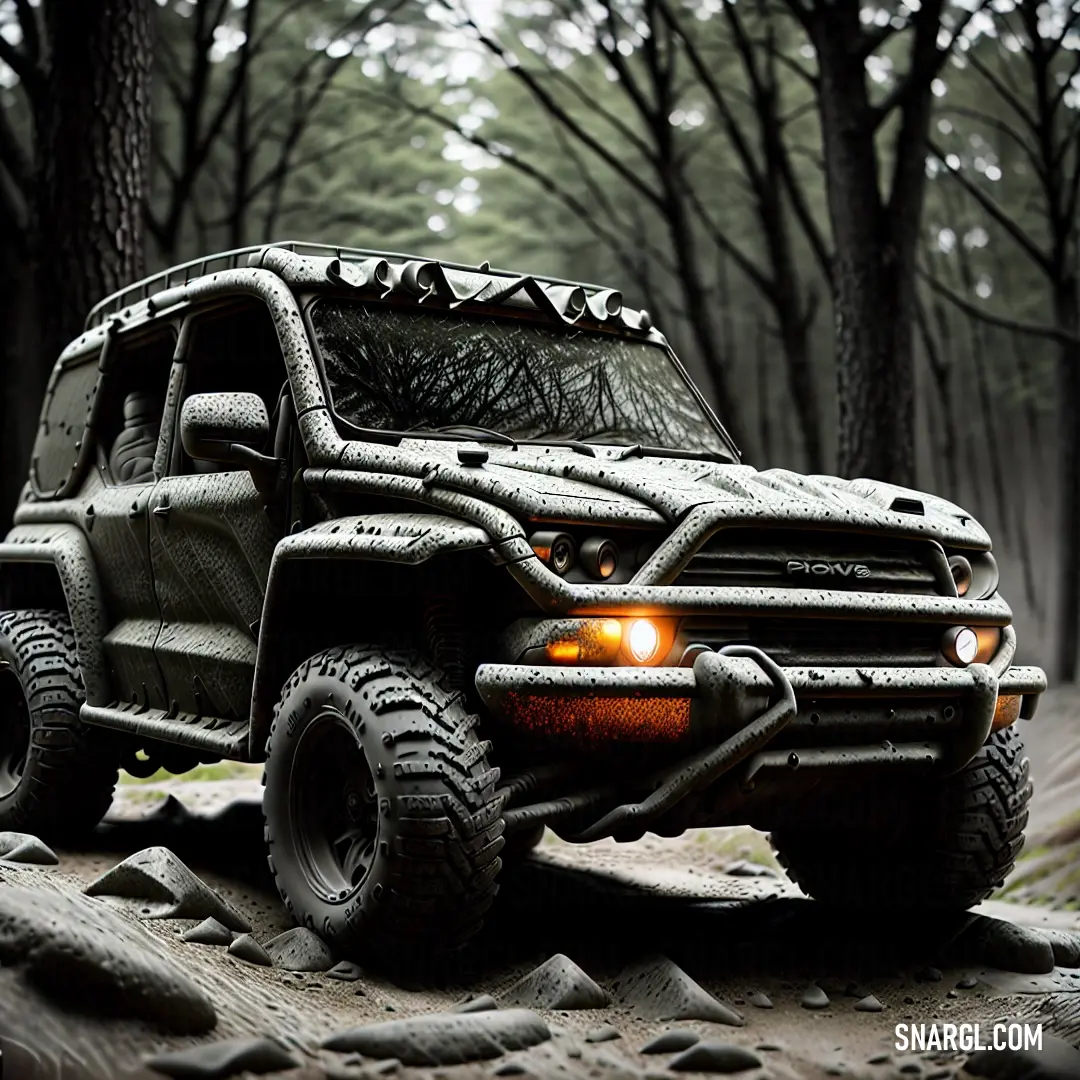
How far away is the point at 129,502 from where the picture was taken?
629 centimetres

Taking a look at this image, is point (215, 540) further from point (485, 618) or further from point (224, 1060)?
point (224, 1060)

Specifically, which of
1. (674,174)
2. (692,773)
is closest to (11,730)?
(692,773)

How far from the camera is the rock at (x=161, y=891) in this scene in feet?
16.3

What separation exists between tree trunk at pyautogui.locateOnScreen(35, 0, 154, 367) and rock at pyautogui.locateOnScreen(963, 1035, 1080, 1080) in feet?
24.0

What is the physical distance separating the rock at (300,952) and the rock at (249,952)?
0.04m

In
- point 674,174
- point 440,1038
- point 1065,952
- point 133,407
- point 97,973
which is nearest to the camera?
point 97,973

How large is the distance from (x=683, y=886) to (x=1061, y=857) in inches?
88.1

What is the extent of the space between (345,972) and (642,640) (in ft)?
4.68

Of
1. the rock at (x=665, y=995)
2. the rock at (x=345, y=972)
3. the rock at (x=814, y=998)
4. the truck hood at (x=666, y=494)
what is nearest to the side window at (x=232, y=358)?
the truck hood at (x=666, y=494)

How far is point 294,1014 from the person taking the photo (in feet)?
13.0

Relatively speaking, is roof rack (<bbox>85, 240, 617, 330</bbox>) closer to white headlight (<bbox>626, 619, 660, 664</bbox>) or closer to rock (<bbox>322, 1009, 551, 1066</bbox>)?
white headlight (<bbox>626, 619, 660, 664</bbox>)

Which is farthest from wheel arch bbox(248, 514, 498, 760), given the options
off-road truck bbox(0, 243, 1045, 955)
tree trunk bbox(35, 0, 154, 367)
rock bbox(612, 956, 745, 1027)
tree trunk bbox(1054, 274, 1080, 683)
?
tree trunk bbox(1054, 274, 1080, 683)

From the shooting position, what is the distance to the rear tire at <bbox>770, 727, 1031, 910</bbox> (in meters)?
5.19

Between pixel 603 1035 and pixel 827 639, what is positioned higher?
pixel 827 639
